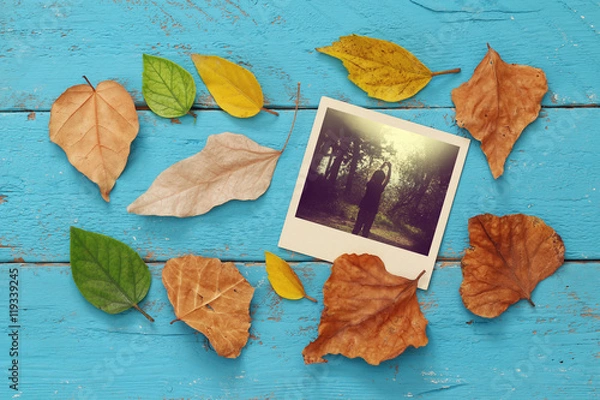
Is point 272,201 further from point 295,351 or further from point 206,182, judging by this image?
point 295,351

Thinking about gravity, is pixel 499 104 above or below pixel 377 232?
above

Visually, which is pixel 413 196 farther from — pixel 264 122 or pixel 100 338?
pixel 100 338

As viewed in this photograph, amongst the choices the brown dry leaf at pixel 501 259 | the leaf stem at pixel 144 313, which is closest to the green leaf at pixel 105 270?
the leaf stem at pixel 144 313

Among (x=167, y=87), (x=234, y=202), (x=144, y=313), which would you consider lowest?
(x=144, y=313)

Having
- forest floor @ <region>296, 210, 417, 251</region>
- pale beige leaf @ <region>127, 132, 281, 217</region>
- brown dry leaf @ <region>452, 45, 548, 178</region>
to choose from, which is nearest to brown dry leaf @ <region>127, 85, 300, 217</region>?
pale beige leaf @ <region>127, 132, 281, 217</region>

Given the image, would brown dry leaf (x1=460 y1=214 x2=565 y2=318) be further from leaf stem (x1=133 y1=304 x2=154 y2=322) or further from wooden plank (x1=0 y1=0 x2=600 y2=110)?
leaf stem (x1=133 y1=304 x2=154 y2=322)

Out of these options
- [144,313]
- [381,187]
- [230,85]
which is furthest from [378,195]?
[144,313]
